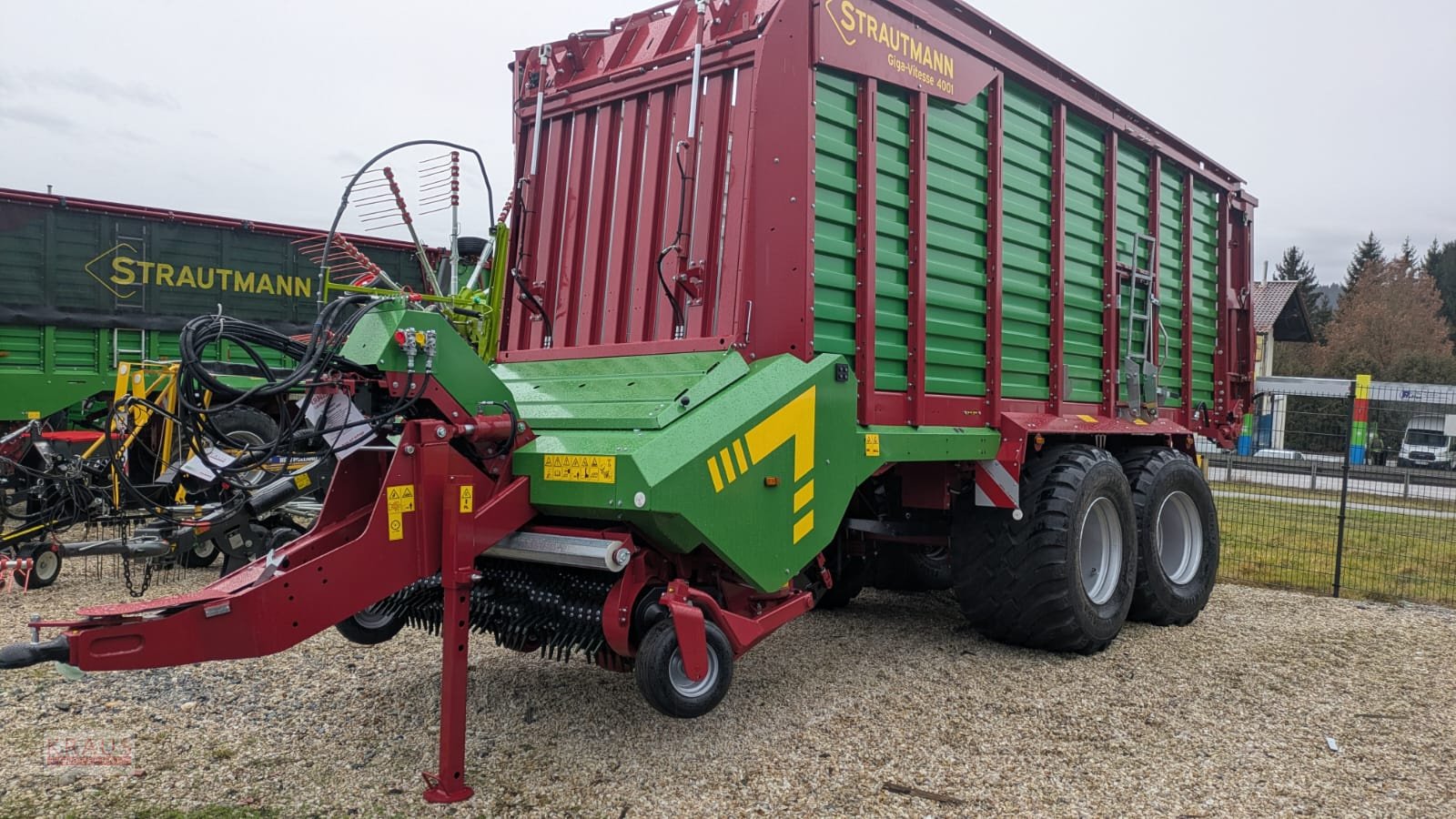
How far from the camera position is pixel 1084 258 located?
5680mm

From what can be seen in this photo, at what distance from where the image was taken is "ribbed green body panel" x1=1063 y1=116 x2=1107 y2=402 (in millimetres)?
5547

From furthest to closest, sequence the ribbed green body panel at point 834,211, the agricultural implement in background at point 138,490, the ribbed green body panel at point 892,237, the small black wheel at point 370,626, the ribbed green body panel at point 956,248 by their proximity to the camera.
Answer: the agricultural implement in background at point 138,490, the ribbed green body panel at point 956,248, the ribbed green body panel at point 892,237, the ribbed green body panel at point 834,211, the small black wheel at point 370,626

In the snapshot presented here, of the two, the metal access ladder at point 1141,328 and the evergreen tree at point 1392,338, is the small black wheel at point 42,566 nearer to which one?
the metal access ladder at point 1141,328

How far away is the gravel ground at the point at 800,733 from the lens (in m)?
3.27

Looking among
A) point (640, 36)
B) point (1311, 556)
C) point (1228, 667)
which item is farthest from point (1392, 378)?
point (640, 36)

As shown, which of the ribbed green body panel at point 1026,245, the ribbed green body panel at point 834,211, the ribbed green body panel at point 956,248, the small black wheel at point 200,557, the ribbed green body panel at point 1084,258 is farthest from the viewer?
the small black wheel at point 200,557

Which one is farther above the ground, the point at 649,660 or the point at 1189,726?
the point at 649,660

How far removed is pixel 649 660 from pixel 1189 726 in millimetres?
2491

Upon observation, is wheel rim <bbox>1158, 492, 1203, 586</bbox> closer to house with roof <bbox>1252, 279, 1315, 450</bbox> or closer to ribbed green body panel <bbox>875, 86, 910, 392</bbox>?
ribbed green body panel <bbox>875, 86, 910, 392</bbox>

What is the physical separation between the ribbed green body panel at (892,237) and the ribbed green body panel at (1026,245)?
83 centimetres

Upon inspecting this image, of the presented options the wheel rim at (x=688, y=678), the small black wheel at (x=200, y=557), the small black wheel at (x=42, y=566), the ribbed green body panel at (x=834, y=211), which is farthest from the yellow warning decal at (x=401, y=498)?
the small black wheel at (x=200, y=557)

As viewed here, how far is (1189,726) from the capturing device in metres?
4.12

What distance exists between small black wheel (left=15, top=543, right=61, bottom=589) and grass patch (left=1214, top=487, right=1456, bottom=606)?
29.3ft

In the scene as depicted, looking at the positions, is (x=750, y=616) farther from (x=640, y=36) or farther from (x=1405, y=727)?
(x=1405, y=727)
